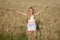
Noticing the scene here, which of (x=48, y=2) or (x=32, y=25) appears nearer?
(x=32, y=25)

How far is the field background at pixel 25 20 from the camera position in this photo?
4.85ft

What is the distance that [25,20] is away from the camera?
1501 millimetres

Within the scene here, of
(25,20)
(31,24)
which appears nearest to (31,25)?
(31,24)

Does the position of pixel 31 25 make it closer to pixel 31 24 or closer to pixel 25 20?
pixel 31 24

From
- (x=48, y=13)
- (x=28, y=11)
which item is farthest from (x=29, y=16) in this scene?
(x=48, y=13)

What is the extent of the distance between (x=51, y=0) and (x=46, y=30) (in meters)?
0.30

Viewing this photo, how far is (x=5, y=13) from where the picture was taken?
1.53 meters

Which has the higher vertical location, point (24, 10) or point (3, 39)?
point (24, 10)

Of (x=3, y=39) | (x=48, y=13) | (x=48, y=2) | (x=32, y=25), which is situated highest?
(x=48, y=2)

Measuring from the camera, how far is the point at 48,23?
1.49 metres

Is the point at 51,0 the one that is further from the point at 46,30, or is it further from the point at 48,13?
the point at 46,30

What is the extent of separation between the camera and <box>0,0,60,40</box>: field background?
1.48 m

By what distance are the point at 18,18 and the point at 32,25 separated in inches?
6.7

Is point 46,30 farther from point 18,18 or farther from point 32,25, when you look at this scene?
point 18,18
